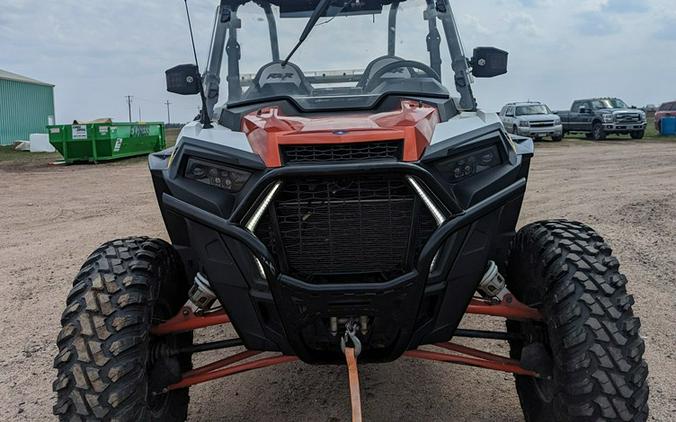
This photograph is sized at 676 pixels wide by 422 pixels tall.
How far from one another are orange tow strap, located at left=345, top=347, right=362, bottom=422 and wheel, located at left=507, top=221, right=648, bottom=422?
3.10ft

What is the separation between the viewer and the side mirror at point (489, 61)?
12.8 ft

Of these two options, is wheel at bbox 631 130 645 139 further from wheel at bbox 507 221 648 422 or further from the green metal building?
the green metal building

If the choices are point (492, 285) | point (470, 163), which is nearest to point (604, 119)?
point (492, 285)

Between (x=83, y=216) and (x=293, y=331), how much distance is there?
29.7ft

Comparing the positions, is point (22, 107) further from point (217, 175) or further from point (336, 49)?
point (217, 175)

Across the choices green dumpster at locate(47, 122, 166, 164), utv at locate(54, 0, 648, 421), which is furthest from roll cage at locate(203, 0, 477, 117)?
green dumpster at locate(47, 122, 166, 164)

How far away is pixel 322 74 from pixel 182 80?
3.01 ft

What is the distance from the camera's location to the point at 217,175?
2766mm

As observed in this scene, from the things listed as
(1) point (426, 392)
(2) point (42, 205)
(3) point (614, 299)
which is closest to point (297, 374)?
(1) point (426, 392)

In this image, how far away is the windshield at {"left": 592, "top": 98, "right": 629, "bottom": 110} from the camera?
3038 cm

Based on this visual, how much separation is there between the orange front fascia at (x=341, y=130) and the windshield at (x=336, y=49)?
0.80 meters

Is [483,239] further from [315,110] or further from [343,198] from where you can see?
[315,110]

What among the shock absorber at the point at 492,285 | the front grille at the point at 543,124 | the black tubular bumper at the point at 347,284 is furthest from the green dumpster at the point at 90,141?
the shock absorber at the point at 492,285

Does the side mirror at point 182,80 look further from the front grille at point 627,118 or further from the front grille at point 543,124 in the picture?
the front grille at point 627,118
